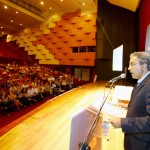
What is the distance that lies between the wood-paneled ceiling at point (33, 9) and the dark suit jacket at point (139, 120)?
232 inches

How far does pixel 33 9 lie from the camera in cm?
742

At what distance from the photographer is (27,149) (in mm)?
1128

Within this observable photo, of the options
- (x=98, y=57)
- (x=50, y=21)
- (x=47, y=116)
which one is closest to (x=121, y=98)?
(x=47, y=116)

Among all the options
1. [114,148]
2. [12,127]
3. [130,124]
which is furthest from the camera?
[12,127]

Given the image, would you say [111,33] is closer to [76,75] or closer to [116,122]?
[76,75]

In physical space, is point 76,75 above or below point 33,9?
below

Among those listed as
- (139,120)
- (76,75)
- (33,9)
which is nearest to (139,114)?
(139,120)

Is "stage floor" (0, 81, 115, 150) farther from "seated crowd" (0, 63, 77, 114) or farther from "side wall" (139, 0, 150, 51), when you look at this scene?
"side wall" (139, 0, 150, 51)

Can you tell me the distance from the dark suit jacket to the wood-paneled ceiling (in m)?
5.90

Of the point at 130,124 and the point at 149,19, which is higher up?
the point at 149,19

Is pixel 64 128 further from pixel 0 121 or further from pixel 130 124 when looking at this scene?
pixel 0 121

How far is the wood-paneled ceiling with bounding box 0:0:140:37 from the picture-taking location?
629cm

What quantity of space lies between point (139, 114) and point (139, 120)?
0.04 metres

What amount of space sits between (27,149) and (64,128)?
0.45m
